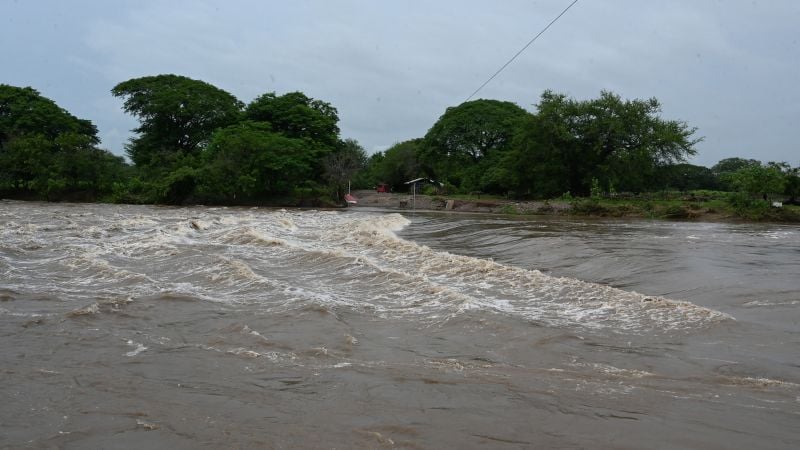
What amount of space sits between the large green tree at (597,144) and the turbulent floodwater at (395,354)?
102ft

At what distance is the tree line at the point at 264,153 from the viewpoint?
4031 cm

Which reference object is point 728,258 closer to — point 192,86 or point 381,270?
point 381,270

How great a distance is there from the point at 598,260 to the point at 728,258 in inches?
115

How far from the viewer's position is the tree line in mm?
40312

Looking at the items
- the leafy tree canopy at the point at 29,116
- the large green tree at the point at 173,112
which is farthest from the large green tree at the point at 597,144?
the leafy tree canopy at the point at 29,116

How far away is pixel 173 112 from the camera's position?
51250 millimetres

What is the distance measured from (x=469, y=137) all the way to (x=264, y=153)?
22.5 metres

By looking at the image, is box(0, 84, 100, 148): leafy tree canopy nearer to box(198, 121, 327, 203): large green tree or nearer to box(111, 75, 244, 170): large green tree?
box(111, 75, 244, 170): large green tree

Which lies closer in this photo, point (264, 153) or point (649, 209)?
point (649, 209)

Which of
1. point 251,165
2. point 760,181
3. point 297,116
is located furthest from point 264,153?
point 760,181

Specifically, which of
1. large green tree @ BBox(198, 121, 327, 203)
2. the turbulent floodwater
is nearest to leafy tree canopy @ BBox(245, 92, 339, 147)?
large green tree @ BBox(198, 121, 327, 203)

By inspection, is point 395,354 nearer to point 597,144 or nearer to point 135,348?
point 135,348

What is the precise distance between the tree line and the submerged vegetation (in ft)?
0.32

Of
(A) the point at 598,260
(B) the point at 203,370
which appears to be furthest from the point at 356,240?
→ (B) the point at 203,370
